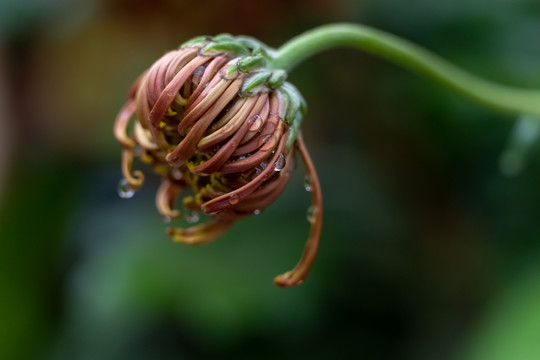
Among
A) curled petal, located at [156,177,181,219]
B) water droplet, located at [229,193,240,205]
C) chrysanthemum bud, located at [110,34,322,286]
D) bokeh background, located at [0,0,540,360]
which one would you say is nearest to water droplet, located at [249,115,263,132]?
chrysanthemum bud, located at [110,34,322,286]

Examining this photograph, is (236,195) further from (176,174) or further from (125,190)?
(125,190)

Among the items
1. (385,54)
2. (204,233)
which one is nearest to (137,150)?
(204,233)

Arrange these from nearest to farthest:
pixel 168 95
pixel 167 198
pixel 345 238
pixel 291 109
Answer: pixel 168 95 → pixel 291 109 → pixel 167 198 → pixel 345 238

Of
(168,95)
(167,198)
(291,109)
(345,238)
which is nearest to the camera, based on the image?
(168,95)

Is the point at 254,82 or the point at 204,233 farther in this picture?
the point at 204,233

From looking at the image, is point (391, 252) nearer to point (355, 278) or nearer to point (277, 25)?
point (355, 278)

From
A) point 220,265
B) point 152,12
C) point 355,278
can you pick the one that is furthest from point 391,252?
point 152,12

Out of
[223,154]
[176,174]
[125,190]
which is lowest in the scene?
[125,190]

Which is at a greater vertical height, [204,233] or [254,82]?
[254,82]

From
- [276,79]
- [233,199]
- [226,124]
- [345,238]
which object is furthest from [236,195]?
[345,238]
